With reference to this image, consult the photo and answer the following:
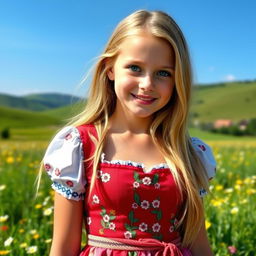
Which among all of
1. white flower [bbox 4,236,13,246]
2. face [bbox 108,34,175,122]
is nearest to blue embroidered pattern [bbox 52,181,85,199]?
face [bbox 108,34,175,122]

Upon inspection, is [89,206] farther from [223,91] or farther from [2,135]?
[223,91]

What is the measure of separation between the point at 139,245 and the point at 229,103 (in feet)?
282

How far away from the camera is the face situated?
5.80ft

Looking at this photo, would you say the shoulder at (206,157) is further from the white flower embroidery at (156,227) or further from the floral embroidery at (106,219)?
the floral embroidery at (106,219)

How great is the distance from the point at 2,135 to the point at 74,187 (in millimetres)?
51424

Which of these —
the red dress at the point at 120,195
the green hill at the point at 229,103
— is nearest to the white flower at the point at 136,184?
the red dress at the point at 120,195

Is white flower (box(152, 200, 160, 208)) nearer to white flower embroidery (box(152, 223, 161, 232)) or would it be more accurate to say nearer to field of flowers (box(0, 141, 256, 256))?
white flower embroidery (box(152, 223, 161, 232))

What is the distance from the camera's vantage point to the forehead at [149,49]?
69.5 inches

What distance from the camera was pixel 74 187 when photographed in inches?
68.8

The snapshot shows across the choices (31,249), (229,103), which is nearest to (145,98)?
(31,249)

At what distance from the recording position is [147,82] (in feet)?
5.77

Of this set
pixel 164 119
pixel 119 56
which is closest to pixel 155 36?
pixel 119 56

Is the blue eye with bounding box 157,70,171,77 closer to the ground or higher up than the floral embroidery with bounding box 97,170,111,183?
higher up

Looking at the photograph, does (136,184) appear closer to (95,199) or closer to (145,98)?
(95,199)
